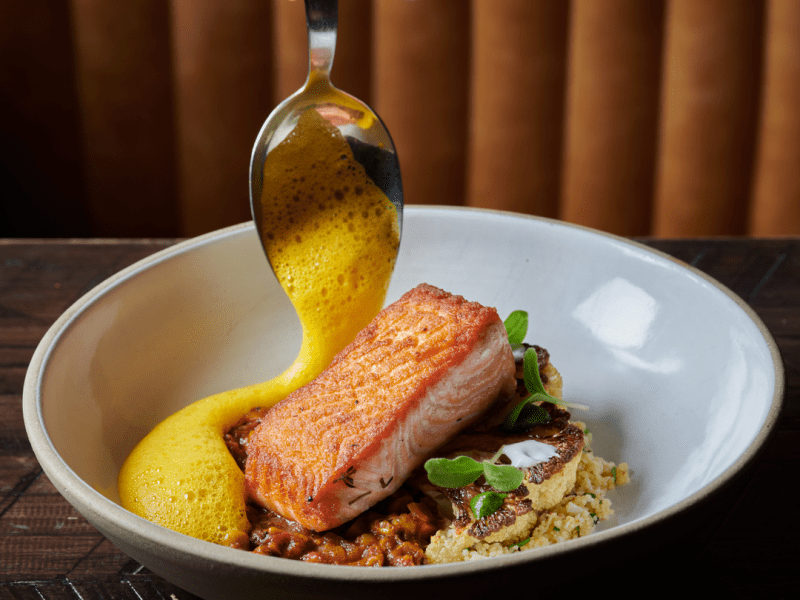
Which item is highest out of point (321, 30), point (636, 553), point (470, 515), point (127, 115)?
point (321, 30)

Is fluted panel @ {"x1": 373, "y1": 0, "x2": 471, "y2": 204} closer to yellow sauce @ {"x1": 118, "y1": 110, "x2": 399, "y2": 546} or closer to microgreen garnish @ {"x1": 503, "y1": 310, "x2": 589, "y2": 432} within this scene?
yellow sauce @ {"x1": 118, "y1": 110, "x2": 399, "y2": 546}

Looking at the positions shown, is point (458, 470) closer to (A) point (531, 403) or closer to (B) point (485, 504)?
(B) point (485, 504)

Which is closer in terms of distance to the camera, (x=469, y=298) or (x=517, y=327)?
(x=517, y=327)

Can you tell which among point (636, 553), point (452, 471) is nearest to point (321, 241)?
point (452, 471)

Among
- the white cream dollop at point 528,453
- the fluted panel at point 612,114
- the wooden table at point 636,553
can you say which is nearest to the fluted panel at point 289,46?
the fluted panel at point 612,114

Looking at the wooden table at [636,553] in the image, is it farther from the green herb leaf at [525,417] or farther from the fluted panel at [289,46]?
the fluted panel at [289,46]

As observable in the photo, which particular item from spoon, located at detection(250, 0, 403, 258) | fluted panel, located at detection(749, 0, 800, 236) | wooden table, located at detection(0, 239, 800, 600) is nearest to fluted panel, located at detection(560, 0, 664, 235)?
fluted panel, located at detection(749, 0, 800, 236)

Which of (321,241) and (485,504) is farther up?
(321,241)

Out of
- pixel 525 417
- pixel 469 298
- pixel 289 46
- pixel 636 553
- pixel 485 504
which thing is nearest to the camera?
pixel 636 553
